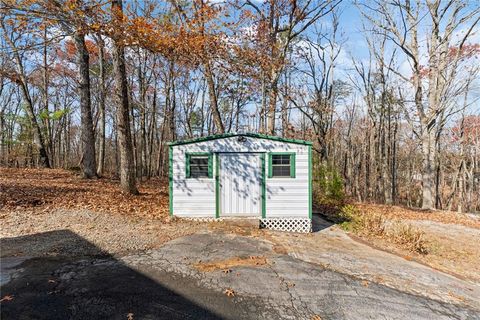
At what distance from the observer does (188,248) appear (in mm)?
5754

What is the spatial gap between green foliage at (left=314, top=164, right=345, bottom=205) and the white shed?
4949mm

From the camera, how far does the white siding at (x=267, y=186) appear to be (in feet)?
25.9

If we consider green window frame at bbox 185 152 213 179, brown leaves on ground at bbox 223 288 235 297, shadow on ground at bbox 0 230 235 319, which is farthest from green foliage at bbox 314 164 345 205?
shadow on ground at bbox 0 230 235 319

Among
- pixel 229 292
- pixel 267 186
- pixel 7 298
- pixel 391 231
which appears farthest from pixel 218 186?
pixel 391 231

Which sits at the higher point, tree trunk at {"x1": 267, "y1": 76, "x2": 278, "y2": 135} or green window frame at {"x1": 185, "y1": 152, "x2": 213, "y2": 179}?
tree trunk at {"x1": 267, "y1": 76, "x2": 278, "y2": 135}

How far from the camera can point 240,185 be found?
7910 mm

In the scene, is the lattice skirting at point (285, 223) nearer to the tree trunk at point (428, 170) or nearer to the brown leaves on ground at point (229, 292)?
the brown leaves on ground at point (229, 292)

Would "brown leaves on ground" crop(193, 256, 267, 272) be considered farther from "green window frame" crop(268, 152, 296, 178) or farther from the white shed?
"green window frame" crop(268, 152, 296, 178)

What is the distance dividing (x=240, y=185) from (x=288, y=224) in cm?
187

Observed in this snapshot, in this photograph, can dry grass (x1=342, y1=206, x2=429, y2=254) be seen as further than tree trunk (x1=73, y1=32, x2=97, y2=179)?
No

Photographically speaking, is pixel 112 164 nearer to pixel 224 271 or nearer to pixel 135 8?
pixel 135 8

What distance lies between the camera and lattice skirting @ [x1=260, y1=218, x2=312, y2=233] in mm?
7898

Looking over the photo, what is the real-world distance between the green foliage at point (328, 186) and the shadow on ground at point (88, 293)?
378 inches

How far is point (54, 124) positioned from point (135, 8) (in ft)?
63.9
